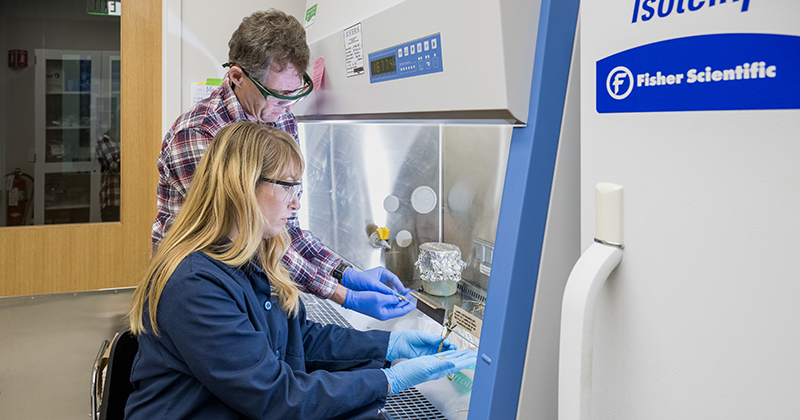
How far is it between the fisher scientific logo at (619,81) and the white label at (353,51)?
71cm

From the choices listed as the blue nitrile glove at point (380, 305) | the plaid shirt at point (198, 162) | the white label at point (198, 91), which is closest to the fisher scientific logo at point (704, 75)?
the blue nitrile glove at point (380, 305)

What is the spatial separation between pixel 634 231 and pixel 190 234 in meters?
0.86

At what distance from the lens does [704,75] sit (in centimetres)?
50

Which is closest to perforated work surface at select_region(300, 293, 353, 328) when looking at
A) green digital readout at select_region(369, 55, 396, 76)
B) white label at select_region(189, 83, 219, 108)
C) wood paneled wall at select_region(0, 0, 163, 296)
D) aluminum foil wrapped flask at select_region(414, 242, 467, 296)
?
aluminum foil wrapped flask at select_region(414, 242, 467, 296)

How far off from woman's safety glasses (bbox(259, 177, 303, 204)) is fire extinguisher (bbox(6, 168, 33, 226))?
61.4 inches

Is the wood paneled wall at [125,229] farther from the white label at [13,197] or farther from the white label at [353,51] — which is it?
the white label at [353,51]

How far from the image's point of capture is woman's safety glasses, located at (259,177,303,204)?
3.75 feet

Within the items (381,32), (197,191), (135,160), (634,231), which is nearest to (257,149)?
(197,191)

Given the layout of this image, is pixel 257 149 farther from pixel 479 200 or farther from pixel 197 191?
pixel 479 200

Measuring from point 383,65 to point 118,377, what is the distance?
3.08ft

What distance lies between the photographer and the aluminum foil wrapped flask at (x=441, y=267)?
1444 mm

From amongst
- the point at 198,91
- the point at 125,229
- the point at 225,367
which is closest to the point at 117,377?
the point at 225,367

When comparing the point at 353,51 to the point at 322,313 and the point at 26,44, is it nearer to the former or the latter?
the point at 322,313

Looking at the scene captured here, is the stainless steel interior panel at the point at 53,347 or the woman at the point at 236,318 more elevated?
the woman at the point at 236,318
